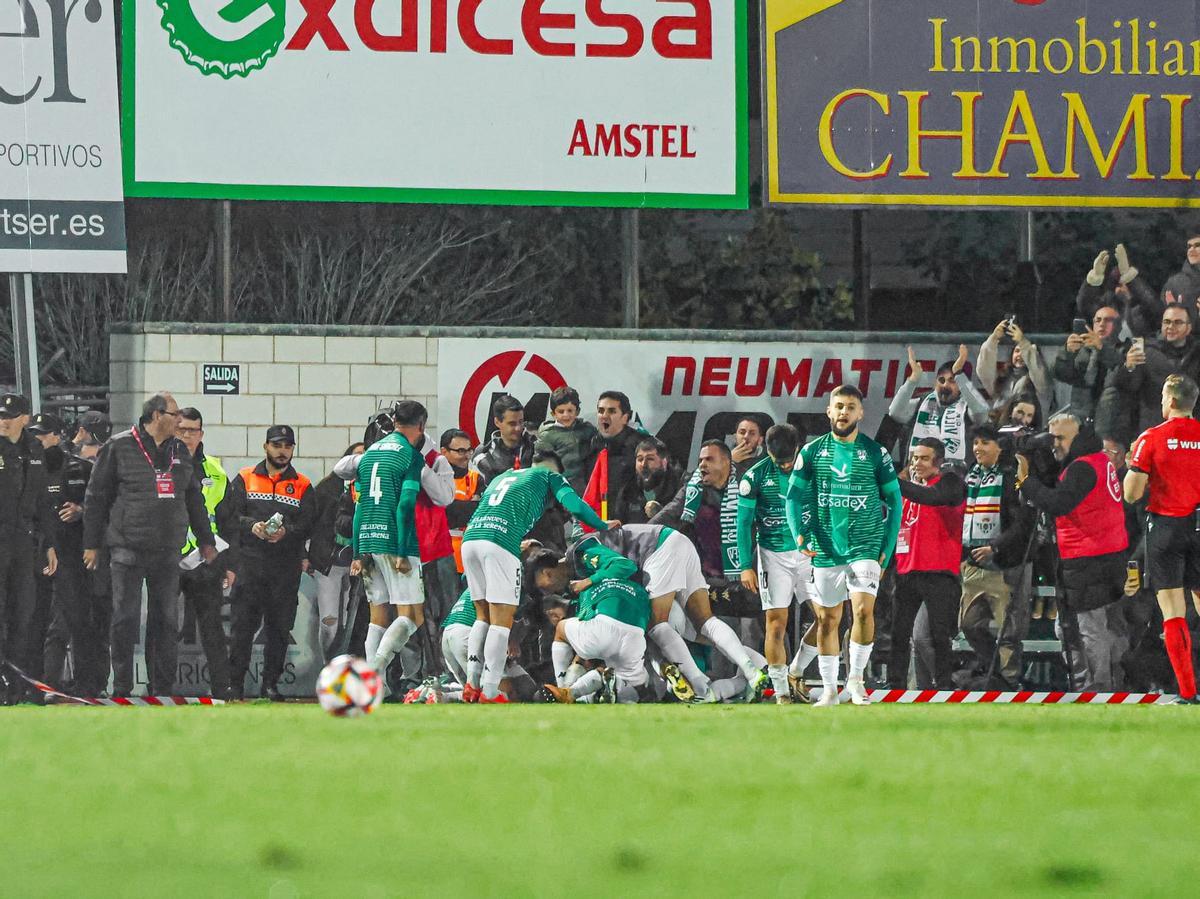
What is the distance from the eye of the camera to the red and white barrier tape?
14.2m

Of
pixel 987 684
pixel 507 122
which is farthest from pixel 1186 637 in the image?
pixel 507 122

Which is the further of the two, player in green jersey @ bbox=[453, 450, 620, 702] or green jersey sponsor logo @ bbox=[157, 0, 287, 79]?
green jersey sponsor logo @ bbox=[157, 0, 287, 79]

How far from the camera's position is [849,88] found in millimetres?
17953

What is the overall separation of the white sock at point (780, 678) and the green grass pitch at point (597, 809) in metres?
3.06

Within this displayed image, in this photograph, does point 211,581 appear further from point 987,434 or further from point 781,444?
point 987,434

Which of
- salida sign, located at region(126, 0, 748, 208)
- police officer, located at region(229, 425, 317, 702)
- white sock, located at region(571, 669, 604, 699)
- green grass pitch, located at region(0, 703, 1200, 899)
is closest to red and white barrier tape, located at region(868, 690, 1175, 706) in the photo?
white sock, located at region(571, 669, 604, 699)

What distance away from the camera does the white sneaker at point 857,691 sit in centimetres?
1380

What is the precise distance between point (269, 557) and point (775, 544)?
3.80 meters

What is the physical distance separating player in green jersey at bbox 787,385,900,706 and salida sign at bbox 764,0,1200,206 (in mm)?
4629

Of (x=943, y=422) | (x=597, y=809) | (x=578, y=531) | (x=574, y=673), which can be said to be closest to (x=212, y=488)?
(x=578, y=531)

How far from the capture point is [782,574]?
14.7 m

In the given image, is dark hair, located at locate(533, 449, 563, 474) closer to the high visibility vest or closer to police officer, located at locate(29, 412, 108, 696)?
the high visibility vest

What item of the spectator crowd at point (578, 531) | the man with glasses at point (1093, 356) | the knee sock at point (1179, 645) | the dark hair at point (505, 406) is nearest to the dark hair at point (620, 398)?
the spectator crowd at point (578, 531)

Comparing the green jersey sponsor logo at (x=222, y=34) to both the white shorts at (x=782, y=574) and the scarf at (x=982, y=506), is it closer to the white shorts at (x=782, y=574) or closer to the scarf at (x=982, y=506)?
the white shorts at (x=782, y=574)
